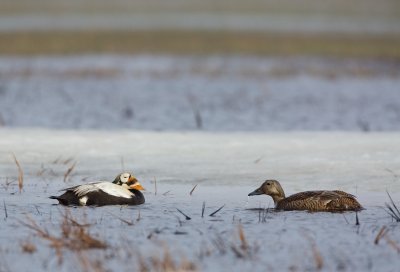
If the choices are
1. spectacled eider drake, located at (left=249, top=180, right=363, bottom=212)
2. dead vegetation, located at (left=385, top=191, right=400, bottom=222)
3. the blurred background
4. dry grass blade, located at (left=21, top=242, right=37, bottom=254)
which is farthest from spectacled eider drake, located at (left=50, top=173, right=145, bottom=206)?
the blurred background

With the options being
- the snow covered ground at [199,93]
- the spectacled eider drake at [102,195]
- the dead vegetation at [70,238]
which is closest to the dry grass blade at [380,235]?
the dead vegetation at [70,238]

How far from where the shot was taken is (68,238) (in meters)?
7.28

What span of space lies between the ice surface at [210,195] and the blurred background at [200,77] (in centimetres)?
423

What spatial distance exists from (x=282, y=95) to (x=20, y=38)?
52.4ft

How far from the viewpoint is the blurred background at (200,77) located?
18.0m

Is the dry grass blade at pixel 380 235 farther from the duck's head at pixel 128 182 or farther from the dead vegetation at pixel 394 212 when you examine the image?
the duck's head at pixel 128 182

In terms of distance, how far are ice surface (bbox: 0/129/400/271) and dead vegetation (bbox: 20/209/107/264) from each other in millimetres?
64

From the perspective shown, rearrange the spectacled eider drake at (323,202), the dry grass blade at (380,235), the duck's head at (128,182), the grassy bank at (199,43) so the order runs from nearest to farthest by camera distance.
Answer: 1. the dry grass blade at (380,235)
2. the spectacled eider drake at (323,202)
3. the duck's head at (128,182)
4. the grassy bank at (199,43)

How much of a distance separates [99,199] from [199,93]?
13327 mm

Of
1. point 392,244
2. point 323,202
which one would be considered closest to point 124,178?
point 323,202

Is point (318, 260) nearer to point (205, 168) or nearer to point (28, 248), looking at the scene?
point (28, 248)

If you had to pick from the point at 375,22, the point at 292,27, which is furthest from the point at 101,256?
the point at 375,22

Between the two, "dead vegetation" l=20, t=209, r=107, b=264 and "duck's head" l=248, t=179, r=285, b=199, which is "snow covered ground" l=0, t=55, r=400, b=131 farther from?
"dead vegetation" l=20, t=209, r=107, b=264

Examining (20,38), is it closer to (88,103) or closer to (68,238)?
(88,103)
